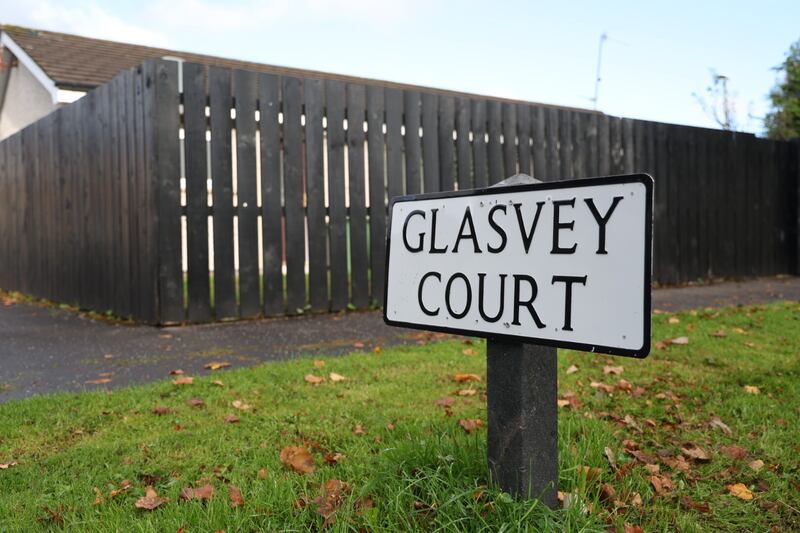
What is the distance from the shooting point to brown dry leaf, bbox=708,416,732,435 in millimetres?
3108

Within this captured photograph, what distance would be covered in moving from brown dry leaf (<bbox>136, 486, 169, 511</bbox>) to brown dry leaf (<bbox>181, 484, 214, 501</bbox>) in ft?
0.22

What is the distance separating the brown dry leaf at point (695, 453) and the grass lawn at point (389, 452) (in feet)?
0.03

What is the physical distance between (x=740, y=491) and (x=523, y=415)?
1.13m

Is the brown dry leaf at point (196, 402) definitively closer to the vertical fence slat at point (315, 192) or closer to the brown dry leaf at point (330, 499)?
the brown dry leaf at point (330, 499)

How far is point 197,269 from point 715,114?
18.5m

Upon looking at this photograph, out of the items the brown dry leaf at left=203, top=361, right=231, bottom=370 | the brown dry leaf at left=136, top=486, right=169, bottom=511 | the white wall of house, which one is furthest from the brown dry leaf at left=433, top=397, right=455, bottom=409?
the white wall of house

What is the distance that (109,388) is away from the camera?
3.99 meters

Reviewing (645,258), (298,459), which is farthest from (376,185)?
(645,258)

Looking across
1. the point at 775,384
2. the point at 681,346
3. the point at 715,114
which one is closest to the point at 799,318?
the point at 681,346

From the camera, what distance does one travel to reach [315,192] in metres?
6.94

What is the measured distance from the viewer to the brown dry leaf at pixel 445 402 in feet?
11.4

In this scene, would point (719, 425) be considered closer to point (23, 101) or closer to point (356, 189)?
point (356, 189)

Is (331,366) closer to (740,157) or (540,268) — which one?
(540,268)

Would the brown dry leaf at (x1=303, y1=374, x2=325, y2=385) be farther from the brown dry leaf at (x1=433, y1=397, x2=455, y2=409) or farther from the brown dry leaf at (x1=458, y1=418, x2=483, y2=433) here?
the brown dry leaf at (x1=458, y1=418, x2=483, y2=433)
